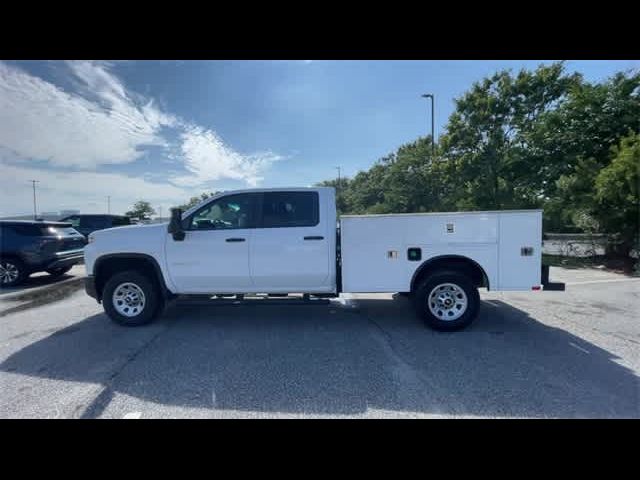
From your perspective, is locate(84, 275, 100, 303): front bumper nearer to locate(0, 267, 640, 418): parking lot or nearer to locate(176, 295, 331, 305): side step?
locate(0, 267, 640, 418): parking lot

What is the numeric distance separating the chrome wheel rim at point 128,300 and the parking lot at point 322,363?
0.31m

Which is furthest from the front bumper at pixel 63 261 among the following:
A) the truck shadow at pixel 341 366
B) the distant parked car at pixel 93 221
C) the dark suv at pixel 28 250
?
the truck shadow at pixel 341 366

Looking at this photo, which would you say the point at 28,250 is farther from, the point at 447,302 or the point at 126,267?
the point at 447,302

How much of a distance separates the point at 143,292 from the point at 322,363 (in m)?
3.04

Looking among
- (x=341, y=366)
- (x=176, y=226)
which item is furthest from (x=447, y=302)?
(x=176, y=226)

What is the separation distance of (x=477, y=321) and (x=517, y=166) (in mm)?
10140

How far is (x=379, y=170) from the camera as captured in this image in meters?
31.9

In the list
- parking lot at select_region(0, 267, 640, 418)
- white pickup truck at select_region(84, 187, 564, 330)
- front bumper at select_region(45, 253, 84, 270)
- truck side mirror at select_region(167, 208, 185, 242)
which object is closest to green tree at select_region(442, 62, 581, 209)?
parking lot at select_region(0, 267, 640, 418)

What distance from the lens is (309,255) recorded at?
4.25 meters

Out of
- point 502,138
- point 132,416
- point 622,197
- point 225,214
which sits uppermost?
point 502,138

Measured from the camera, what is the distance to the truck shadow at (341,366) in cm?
260
